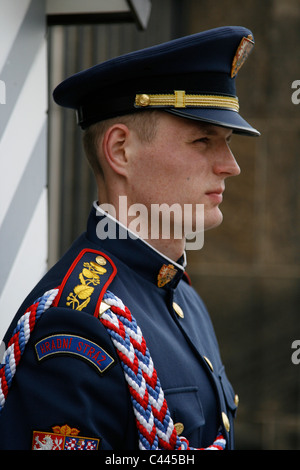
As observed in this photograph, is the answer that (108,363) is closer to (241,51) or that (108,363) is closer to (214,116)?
(214,116)

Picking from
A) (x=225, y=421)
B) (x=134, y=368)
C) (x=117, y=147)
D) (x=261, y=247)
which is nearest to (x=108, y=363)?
(x=134, y=368)

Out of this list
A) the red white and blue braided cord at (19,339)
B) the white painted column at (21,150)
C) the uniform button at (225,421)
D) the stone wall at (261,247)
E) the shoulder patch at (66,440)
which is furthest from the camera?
the stone wall at (261,247)

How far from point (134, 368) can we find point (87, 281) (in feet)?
0.84

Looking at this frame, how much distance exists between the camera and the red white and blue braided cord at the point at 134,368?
143 cm

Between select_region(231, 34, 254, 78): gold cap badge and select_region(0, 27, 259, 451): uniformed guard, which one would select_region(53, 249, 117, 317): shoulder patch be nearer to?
select_region(0, 27, 259, 451): uniformed guard

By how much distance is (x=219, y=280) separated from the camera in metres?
4.41

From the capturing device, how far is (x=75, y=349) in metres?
1.39

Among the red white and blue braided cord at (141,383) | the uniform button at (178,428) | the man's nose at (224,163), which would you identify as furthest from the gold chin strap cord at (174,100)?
the uniform button at (178,428)

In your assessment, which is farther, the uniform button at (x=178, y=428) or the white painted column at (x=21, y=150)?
the white painted column at (x=21, y=150)

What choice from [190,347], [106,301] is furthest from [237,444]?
[106,301]

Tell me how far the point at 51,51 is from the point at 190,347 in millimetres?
2279

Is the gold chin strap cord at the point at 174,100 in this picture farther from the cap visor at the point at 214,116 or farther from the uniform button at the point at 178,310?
the uniform button at the point at 178,310

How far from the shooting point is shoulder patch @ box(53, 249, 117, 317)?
4.82 ft

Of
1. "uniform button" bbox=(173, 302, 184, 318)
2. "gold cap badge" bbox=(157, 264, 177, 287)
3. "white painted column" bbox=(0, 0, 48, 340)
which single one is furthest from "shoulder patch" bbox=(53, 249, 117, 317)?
"white painted column" bbox=(0, 0, 48, 340)
